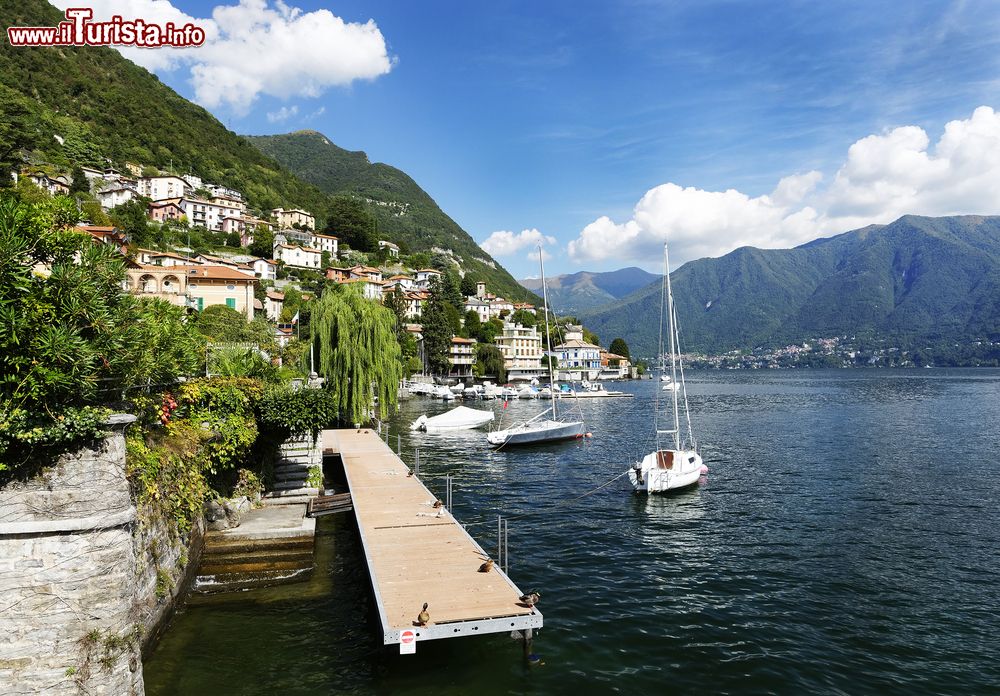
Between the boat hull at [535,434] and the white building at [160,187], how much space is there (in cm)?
10634

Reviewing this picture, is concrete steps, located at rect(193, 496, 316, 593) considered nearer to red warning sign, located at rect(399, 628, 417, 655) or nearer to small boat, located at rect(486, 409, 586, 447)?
red warning sign, located at rect(399, 628, 417, 655)

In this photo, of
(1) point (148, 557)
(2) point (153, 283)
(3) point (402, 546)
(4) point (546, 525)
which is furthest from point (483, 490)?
(2) point (153, 283)

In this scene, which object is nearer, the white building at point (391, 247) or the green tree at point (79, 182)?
the green tree at point (79, 182)

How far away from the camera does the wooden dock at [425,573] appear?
31.7ft

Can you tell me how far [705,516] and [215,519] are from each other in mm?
17835

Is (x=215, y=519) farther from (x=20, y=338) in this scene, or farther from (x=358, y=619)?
(x=20, y=338)

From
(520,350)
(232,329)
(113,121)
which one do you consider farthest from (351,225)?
(232,329)

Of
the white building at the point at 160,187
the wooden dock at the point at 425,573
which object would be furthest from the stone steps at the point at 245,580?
the white building at the point at 160,187

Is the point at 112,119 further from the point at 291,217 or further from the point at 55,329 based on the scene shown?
the point at 55,329

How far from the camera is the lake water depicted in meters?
10.4

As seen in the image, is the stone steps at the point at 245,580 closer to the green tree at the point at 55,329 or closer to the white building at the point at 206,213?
the green tree at the point at 55,329

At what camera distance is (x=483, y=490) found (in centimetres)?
2583

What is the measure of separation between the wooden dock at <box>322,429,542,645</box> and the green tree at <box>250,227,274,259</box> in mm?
102371

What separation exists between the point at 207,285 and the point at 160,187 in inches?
2742
